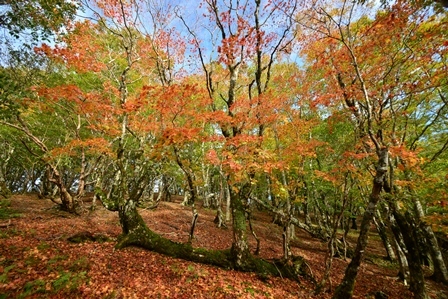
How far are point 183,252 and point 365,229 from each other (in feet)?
19.8

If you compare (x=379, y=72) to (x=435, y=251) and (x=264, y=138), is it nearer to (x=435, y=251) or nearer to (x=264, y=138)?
(x=264, y=138)

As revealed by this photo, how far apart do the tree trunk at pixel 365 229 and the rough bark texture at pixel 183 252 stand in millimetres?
2626

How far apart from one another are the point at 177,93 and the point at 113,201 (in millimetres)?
5318

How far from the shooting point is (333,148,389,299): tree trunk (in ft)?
19.8

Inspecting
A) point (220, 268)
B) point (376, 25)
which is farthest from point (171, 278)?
point (376, 25)

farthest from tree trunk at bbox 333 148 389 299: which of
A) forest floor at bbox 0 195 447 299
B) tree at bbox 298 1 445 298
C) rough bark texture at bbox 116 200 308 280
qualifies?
rough bark texture at bbox 116 200 308 280

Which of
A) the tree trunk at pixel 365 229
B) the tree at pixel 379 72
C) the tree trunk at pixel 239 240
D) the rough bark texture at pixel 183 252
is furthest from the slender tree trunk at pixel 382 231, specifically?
the tree trunk at pixel 239 240

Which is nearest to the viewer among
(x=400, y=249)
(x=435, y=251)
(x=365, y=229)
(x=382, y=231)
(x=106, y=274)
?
(x=365, y=229)

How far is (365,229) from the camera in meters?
6.07

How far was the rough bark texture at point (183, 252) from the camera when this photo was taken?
27.1 ft

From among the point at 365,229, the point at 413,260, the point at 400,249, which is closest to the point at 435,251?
the point at 400,249

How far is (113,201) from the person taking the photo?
864 centimetres

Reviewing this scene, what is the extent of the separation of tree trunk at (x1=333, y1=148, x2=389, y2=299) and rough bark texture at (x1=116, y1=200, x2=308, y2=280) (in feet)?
8.62

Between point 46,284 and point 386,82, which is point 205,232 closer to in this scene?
point 46,284
